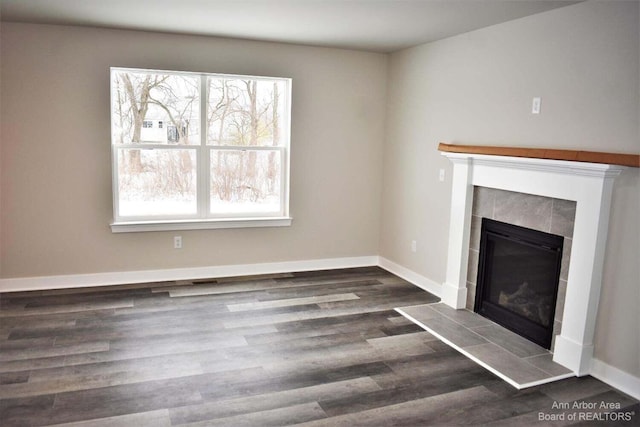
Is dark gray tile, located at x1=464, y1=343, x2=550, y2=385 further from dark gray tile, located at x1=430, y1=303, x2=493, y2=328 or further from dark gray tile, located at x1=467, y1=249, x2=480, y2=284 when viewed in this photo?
dark gray tile, located at x1=467, y1=249, x2=480, y2=284

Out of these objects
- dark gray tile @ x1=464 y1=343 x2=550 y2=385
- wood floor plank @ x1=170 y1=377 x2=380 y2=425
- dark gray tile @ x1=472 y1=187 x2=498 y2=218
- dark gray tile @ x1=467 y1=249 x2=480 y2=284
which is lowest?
wood floor plank @ x1=170 y1=377 x2=380 y2=425

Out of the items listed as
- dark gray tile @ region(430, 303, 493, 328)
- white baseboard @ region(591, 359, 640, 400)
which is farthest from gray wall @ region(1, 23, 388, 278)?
white baseboard @ region(591, 359, 640, 400)

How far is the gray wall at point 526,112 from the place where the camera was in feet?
9.72

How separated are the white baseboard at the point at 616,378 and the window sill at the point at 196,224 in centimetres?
301

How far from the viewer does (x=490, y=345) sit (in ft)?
11.7

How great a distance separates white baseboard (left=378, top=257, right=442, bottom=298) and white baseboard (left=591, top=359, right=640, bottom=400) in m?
1.63

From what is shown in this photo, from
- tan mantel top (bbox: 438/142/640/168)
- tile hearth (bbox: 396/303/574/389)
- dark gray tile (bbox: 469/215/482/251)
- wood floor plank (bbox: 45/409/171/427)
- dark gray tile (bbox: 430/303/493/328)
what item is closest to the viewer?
wood floor plank (bbox: 45/409/171/427)

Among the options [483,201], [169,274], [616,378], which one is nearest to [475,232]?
[483,201]

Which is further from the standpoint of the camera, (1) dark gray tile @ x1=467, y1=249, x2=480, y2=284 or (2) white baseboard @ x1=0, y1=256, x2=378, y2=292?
(2) white baseboard @ x1=0, y1=256, x2=378, y2=292

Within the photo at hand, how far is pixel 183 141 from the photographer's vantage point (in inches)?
190

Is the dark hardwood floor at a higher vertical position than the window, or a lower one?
lower

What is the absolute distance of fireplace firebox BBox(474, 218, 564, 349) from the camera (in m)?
3.53

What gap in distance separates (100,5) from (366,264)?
11.5 feet

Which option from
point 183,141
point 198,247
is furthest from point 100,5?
point 198,247
